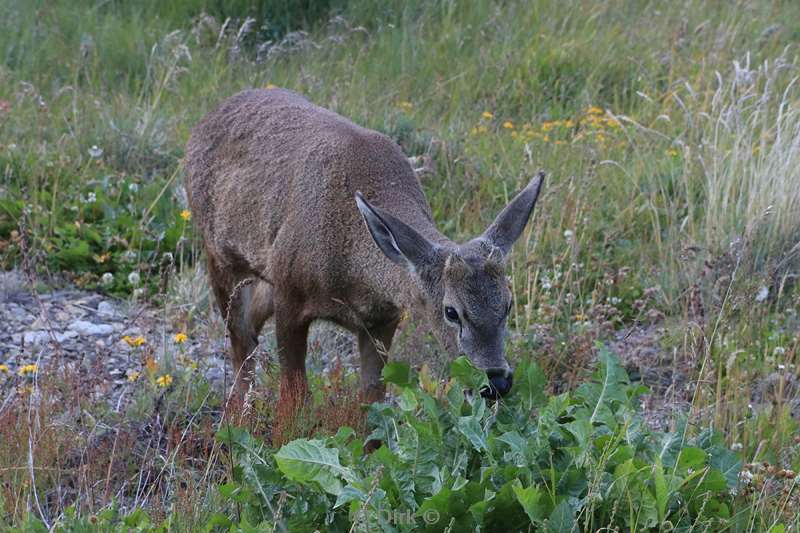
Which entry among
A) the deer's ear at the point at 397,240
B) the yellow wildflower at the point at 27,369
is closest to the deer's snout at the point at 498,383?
the deer's ear at the point at 397,240

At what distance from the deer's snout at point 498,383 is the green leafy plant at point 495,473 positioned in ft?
0.60

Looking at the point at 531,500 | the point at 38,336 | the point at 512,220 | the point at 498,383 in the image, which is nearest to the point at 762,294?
the point at 512,220

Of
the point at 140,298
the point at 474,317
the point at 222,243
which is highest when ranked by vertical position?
the point at 474,317

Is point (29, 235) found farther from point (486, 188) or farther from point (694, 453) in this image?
point (694, 453)

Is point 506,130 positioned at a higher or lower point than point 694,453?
lower

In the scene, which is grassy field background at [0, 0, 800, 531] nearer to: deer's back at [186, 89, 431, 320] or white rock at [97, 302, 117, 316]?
white rock at [97, 302, 117, 316]

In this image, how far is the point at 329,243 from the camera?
5918 mm

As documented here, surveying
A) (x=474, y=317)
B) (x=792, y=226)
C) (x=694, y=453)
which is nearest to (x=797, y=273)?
(x=792, y=226)

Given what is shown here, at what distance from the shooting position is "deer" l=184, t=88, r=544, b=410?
206 inches

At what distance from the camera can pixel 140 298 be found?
7410 millimetres

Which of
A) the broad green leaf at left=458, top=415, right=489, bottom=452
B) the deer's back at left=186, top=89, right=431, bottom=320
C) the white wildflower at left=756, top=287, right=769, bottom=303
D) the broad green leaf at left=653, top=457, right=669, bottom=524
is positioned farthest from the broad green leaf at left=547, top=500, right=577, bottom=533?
the white wildflower at left=756, top=287, right=769, bottom=303

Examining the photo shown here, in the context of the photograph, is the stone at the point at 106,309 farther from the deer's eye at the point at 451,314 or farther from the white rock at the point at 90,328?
the deer's eye at the point at 451,314

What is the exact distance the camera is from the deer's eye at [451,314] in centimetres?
524

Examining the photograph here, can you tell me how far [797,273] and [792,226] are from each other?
0.28 meters
